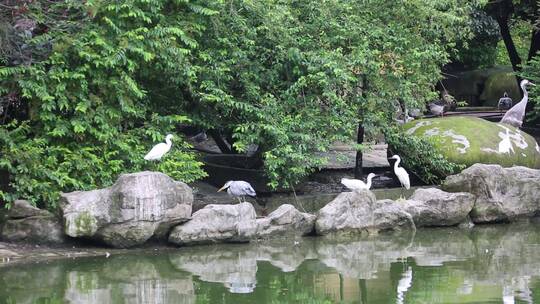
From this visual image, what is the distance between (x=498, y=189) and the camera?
12.4 m

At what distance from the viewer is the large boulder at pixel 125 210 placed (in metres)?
9.82

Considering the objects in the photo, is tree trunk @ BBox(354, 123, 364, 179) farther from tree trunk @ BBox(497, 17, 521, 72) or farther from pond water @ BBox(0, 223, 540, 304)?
tree trunk @ BBox(497, 17, 521, 72)

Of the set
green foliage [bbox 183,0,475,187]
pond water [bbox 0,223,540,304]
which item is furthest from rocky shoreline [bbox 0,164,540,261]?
green foliage [bbox 183,0,475,187]

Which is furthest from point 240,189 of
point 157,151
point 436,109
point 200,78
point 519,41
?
point 519,41

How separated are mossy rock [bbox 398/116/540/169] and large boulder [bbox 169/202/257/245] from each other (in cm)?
455

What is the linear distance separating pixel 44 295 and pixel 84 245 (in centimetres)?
255

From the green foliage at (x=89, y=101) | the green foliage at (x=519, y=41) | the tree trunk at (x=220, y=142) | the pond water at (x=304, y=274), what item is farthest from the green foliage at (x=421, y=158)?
the green foliage at (x=519, y=41)

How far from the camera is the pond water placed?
25.0 feet

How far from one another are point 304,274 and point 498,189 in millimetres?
4850

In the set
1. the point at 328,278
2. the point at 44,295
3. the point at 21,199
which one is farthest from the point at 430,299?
the point at 21,199

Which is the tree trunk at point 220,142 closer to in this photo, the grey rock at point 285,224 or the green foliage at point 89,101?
the green foliage at point 89,101

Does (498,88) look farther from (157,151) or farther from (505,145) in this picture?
(157,151)

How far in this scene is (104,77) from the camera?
11211 mm

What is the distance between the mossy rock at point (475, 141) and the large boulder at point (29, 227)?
21.3ft
